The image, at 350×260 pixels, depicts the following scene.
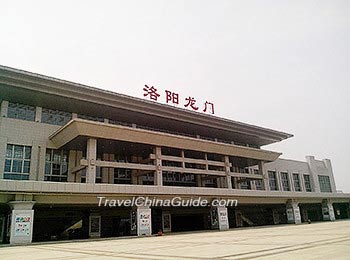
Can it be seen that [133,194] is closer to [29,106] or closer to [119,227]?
[119,227]

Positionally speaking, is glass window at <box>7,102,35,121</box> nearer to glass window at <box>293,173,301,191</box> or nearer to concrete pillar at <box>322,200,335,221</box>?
concrete pillar at <box>322,200,335,221</box>

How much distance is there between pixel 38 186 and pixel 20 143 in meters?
8.59

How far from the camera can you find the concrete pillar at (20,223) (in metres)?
20.7

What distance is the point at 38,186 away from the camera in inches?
855

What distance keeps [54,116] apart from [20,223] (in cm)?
1315

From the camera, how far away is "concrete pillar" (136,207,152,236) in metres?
25.3

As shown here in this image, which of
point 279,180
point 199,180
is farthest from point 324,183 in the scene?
point 199,180

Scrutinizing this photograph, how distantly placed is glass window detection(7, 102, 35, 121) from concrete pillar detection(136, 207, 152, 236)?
539 inches

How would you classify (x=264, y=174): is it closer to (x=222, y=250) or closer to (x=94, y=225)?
(x=94, y=225)

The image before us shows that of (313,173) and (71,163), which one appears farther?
(313,173)

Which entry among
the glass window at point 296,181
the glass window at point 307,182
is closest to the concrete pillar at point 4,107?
the glass window at point 296,181

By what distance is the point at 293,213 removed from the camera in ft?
123

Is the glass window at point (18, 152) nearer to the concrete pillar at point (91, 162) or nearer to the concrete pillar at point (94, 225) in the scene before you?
the concrete pillar at point (91, 162)

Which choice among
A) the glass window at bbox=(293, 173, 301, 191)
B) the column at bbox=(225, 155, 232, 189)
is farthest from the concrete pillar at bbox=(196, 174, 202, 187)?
the glass window at bbox=(293, 173, 301, 191)
